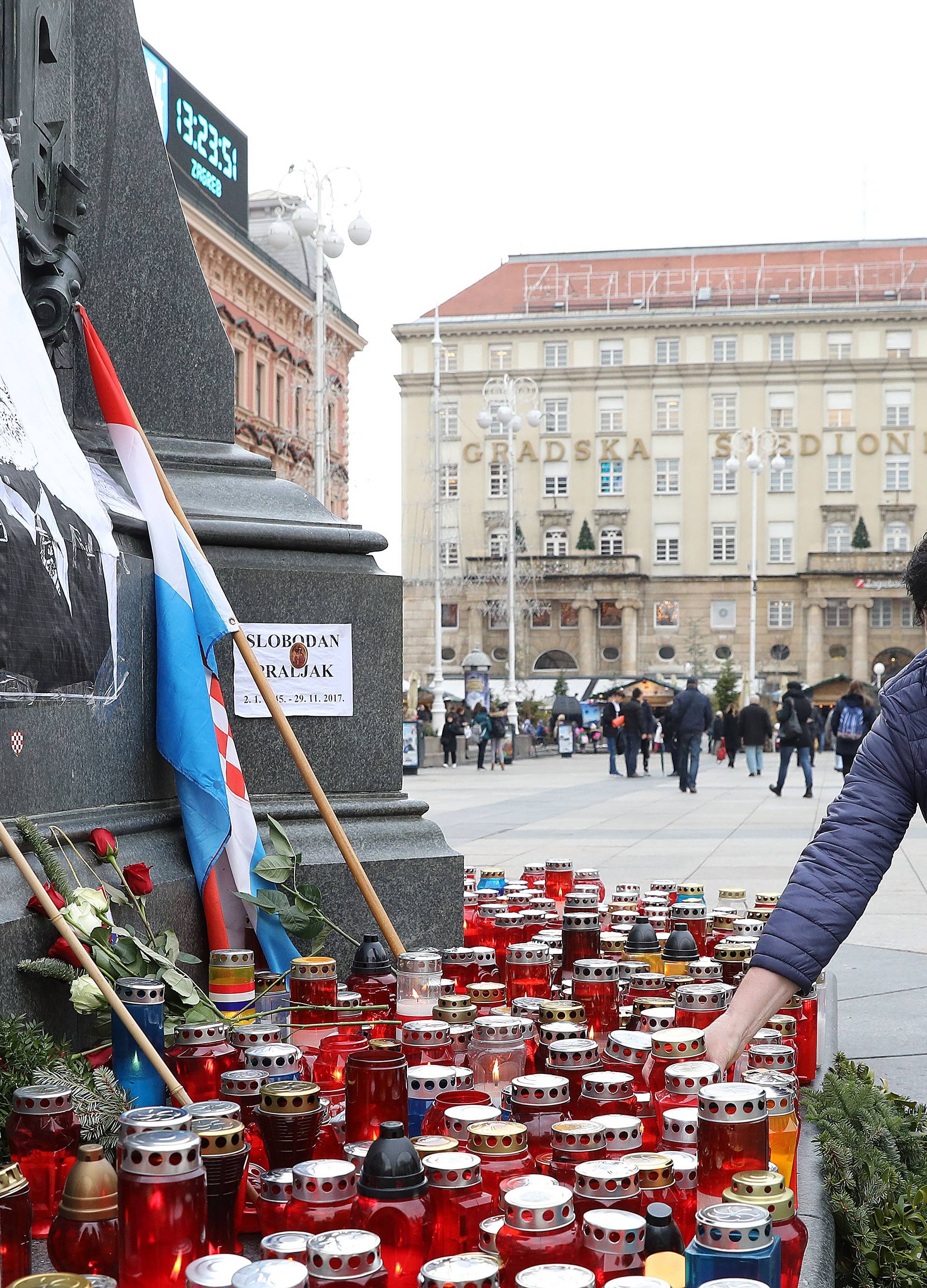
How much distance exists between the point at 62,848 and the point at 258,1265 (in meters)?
1.95

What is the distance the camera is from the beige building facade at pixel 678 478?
235 ft

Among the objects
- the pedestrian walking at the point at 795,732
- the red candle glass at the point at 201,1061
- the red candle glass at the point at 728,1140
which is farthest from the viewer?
the pedestrian walking at the point at 795,732

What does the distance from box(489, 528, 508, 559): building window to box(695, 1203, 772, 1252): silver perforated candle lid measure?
68.2 m

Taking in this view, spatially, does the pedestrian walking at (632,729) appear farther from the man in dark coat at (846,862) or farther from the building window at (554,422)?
the building window at (554,422)

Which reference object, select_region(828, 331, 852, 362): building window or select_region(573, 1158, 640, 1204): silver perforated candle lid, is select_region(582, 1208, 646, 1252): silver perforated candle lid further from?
select_region(828, 331, 852, 362): building window

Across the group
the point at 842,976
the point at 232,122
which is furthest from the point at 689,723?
the point at 232,122

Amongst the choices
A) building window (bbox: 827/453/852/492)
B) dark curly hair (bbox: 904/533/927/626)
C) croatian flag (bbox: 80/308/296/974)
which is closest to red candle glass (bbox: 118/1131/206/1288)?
dark curly hair (bbox: 904/533/927/626)

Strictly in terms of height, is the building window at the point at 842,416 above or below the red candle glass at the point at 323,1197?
above

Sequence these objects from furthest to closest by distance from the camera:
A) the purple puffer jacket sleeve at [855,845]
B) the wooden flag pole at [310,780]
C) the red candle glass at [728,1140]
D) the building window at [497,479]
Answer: the building window at [497,479] → the wooden flag pole at [310,780] → the purple puffer jacket sleeve at [855,845] → the red candle glass at [728,1140]

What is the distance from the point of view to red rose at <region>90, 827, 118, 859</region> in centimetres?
346

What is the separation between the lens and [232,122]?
121 feet

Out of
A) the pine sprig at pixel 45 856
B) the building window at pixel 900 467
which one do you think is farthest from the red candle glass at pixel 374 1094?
the building window at pixel 900 467

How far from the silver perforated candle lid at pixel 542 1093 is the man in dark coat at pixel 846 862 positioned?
0.30 m

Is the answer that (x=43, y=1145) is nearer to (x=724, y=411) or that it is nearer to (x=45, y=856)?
(x=45, y=856)
